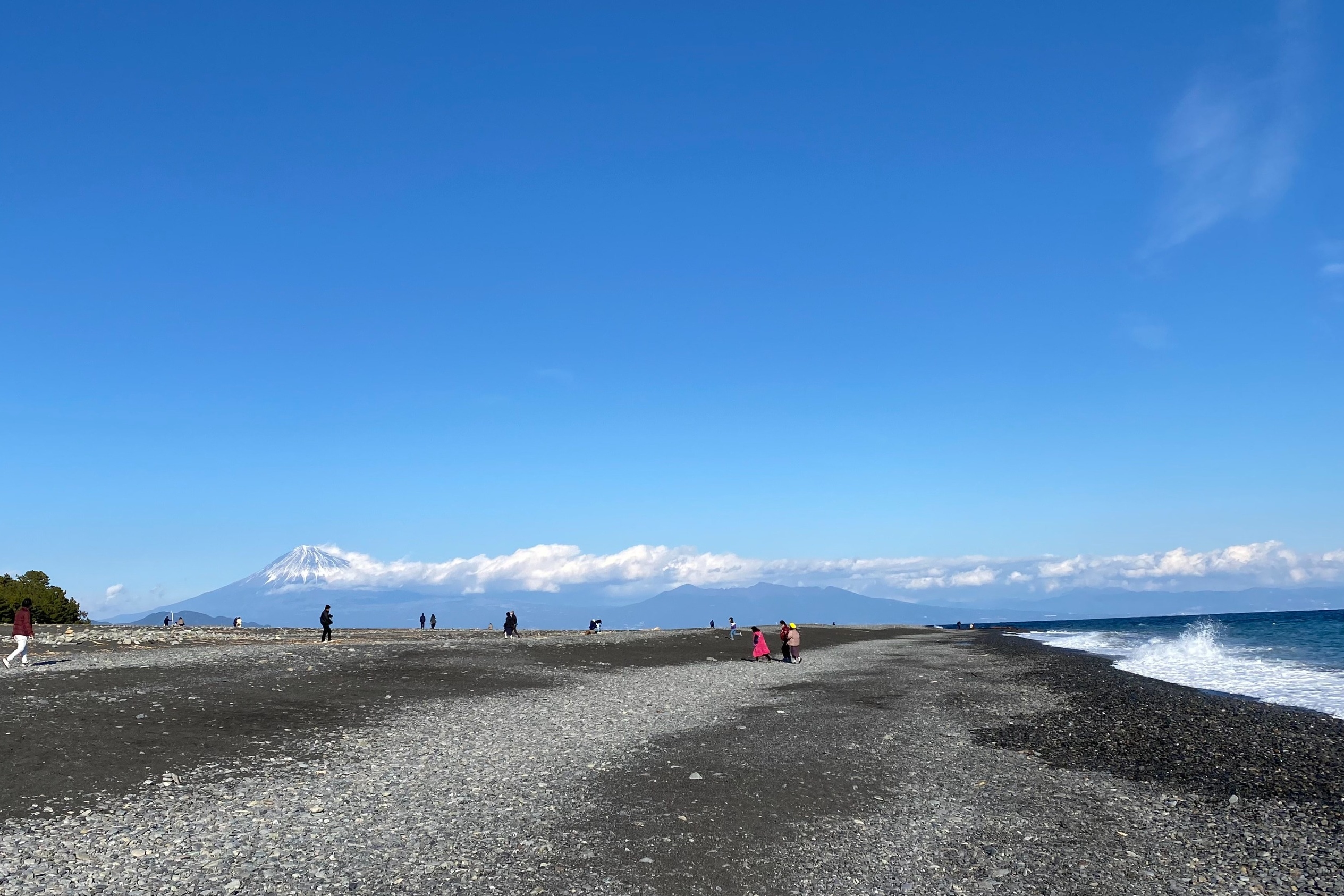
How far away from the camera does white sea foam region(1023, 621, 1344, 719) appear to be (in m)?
34.6

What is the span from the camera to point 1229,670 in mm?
49344

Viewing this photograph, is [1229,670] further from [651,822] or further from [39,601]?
[39,601]

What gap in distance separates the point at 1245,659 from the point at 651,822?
208 ft

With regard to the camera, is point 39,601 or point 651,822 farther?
point 39,601

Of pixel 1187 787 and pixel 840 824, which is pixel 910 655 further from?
pixel 840 824

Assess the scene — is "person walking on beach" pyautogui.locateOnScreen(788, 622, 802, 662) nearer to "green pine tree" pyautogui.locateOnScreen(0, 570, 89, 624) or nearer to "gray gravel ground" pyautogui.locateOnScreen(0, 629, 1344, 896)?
"gray gravel ground" pyautogui.locateOnScreen(0, 629, 1344, 896)

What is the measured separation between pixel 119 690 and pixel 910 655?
51983 millimetres

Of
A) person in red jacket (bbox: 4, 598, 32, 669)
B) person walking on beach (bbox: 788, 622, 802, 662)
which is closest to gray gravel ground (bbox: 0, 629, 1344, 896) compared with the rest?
person in red jacket (bbox: 4, 598, 32, 669)

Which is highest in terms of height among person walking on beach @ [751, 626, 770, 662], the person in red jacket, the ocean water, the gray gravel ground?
the person in red jacket

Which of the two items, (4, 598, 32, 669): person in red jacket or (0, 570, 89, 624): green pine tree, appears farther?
(0, 570, 89, 624): green pine tree

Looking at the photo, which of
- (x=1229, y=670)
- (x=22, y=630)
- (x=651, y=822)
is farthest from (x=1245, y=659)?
(x=22, y=630)

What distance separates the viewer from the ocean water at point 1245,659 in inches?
1439

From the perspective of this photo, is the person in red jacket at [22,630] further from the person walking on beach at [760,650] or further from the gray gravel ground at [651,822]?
the person walking on beach at [760,650]

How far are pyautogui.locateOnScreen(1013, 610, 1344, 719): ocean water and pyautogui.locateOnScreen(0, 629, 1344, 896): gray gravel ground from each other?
1953cm
